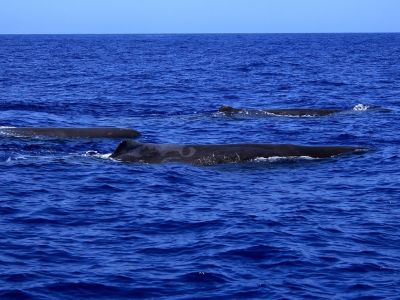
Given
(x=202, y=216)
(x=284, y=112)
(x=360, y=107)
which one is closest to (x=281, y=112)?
(x=284, y=112)

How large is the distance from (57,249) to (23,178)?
767 cm

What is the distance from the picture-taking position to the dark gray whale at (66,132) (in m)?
31.8

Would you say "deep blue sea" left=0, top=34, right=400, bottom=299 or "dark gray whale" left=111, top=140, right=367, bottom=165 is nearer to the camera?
"deep blue sea" left=0, top=34, right=400, bottom=299

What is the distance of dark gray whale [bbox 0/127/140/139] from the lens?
31781 millimetres

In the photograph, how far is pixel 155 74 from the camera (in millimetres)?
76250

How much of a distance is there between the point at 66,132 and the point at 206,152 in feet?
25.5

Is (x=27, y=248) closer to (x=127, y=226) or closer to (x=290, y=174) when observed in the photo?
(x=127, y=226)

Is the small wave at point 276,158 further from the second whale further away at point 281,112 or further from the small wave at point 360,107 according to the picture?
the small wave at point 360,107

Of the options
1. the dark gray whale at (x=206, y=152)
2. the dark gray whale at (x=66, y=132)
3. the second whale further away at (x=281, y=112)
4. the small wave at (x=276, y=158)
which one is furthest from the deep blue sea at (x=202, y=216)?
the second whale further away at (x=281, y=112)

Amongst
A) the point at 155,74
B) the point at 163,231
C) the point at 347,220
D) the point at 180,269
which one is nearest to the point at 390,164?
the point at 347,220

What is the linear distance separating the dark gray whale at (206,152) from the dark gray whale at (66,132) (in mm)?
4966

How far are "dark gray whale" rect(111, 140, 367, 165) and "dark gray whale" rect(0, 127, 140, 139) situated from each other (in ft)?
16.3

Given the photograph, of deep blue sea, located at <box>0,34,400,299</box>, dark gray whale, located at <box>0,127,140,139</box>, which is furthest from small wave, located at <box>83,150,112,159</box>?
dark gray whale, located at <box>0,127,140,139</box>

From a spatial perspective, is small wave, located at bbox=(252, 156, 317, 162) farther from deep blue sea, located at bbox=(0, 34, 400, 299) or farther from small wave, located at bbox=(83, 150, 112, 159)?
small wave, located at bbox=(83, 150, 112, 159)
